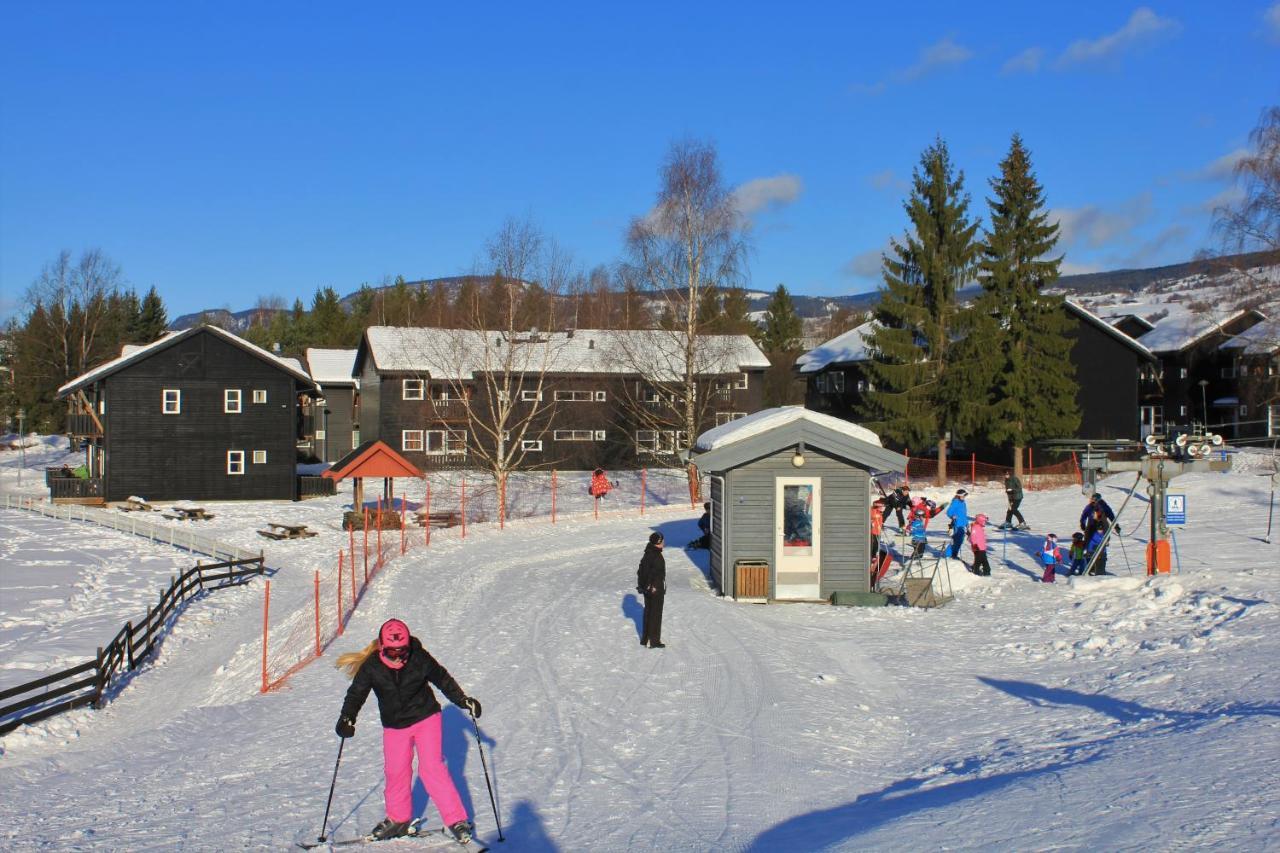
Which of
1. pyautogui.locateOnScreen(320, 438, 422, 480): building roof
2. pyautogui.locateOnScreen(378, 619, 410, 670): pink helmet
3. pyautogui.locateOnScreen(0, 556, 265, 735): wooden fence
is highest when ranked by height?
pyautogui.locateOnScreen(320, 438, 422, 480): building roof

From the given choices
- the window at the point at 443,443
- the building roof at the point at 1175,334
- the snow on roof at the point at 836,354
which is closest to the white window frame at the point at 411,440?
the window at the point at 443,443

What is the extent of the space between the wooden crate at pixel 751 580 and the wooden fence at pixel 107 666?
10.5m

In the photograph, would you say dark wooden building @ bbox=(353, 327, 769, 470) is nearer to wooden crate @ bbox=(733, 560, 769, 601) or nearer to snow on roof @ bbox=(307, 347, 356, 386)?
snow on roof @ bbox=(307, 347, 356, 386)

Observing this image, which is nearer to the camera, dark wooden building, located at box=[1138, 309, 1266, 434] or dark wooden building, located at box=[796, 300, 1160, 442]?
dark wooden building, located at box=[796, 300, 1160, 442]

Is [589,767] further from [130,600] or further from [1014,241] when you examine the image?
[1014,241]

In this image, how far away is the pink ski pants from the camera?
296 inches

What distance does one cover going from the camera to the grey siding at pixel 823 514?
1961 cm

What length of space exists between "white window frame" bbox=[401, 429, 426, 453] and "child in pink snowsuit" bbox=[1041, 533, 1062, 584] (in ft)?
121

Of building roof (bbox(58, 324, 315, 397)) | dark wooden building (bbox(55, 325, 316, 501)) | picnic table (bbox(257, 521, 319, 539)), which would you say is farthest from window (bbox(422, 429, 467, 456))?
picnic table (bbox(257, 521, 319, 539))

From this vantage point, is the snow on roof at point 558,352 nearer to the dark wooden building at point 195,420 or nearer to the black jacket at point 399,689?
the dark wooden building at point 195,420

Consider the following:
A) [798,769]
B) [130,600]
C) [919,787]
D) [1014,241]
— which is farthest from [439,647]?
[1014,241]

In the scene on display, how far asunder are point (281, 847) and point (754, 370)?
163 feet

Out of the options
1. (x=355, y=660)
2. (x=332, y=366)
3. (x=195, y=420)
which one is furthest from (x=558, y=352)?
(x=355, y=660)

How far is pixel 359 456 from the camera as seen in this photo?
3234cm
